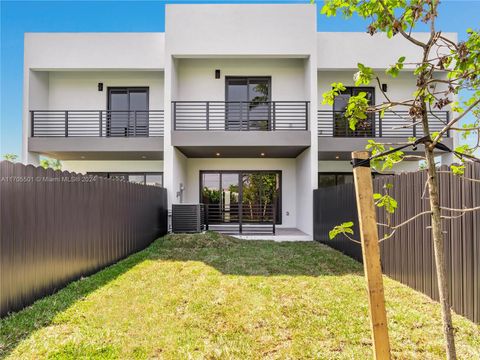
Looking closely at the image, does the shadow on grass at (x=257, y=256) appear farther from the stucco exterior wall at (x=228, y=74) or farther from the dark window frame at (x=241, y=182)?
the stucco exterior wall at (x=228, y=74)

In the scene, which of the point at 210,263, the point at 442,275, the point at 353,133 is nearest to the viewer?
the point at 442,275

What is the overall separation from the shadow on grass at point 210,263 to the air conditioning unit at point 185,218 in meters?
0.72

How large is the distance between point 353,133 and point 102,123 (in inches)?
398

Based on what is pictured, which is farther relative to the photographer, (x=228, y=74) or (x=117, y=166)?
(x=117, y=166)

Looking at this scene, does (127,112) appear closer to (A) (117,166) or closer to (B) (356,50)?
(A) (117,166)

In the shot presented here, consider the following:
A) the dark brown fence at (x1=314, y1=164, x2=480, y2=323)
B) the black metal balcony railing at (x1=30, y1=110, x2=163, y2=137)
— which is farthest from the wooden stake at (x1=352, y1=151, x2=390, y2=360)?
the black metal balcony railing at (x1=30, y1=110, x2=163, y2=137)

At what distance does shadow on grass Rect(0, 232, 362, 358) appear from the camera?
130 inches

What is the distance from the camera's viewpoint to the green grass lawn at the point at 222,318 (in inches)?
111

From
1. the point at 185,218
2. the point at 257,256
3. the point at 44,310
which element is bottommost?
the point at 257,256

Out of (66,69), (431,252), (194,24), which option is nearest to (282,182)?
(194,24)

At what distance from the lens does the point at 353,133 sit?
39.2ft

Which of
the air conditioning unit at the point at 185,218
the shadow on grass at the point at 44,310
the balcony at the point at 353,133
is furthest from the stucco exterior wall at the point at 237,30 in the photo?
the shadow on grass at the point at 44,310

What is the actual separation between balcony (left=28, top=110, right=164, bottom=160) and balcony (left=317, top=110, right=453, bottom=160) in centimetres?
615

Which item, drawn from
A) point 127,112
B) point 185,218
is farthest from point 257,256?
point 127,112
